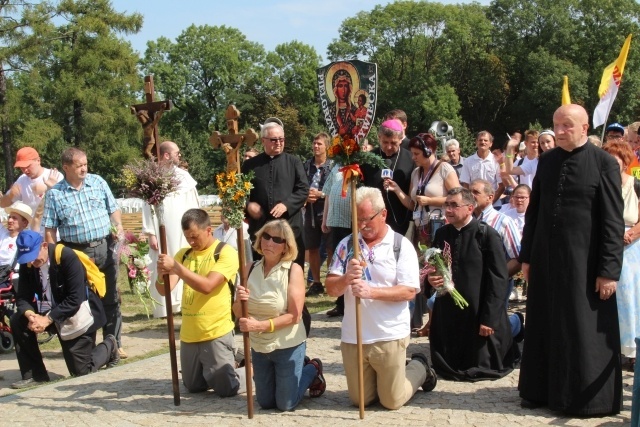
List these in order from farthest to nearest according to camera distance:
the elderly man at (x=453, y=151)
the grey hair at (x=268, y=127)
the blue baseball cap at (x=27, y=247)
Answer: the elderly man at (x=453, y=151), the grey hair at (x=268, y=127), the blue baseball cap at (x=27, y=247)

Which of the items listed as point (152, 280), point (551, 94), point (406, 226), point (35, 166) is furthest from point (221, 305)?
point (551, 94)

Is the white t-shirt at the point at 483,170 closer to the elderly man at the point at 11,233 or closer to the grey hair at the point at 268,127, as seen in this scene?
the grey hair at the point at 268,127

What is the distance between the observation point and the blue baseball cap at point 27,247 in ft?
25.8

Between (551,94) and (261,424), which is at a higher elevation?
(551,94)

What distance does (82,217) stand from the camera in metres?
8.23

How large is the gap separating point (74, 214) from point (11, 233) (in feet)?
6.67

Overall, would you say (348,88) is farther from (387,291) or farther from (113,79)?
(113,79)

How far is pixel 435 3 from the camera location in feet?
225

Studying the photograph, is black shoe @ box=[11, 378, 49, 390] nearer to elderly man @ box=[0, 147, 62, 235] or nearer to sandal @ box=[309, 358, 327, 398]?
sandal @ box=[309, 358, 327, 398]

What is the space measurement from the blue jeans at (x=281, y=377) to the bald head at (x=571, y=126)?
8.30 feet

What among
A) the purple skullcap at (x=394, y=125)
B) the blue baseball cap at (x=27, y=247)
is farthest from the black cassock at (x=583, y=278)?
the blue baseball cap at (x=27, y=247)

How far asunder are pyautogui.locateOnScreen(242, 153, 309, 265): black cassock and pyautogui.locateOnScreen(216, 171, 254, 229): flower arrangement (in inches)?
98.7

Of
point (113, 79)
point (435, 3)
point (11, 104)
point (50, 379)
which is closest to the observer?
point (50, 379)

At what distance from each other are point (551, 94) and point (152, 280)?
55145 millimetres
